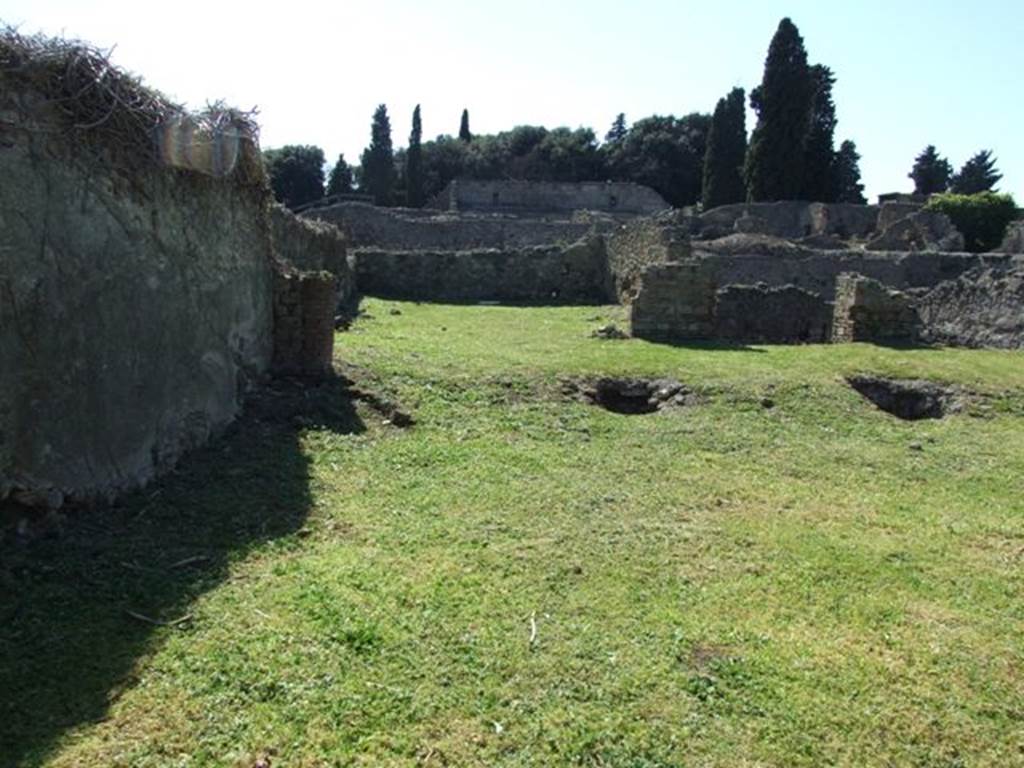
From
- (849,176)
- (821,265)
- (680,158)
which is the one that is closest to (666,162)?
(680,158)

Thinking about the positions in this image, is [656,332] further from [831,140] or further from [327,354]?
[831,140]

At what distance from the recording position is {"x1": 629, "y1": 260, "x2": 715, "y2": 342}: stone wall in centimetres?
1278

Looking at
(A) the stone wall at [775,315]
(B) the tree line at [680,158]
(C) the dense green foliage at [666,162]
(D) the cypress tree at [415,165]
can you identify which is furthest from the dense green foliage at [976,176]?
(A) the stone wall at [775,315]

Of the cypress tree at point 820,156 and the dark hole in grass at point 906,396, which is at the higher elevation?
the cypress tree at point 820,156

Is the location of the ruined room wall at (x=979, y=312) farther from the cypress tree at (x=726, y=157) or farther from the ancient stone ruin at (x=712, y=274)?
the cypress tree at (x=726, y=157)

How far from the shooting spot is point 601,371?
9.62 meters

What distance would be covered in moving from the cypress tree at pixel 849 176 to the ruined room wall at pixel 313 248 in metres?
44.3

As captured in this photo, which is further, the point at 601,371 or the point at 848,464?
the point at 601,371

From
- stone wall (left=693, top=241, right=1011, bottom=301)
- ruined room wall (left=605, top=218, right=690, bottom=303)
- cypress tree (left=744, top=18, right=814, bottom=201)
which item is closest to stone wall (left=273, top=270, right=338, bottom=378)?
ruined room wall (left=605, top=218, right=690, bottom=303)

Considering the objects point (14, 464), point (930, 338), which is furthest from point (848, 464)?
point (930, 338)

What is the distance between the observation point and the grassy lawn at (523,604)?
3.39m

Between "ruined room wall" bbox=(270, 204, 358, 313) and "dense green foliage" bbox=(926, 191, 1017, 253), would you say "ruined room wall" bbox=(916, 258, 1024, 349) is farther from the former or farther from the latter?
"dense green foliage" bbox=(926, 191, 1017, 253)

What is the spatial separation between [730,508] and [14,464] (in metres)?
4.11

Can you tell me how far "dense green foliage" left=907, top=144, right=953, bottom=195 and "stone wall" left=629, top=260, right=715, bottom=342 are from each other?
56494 millimetres
